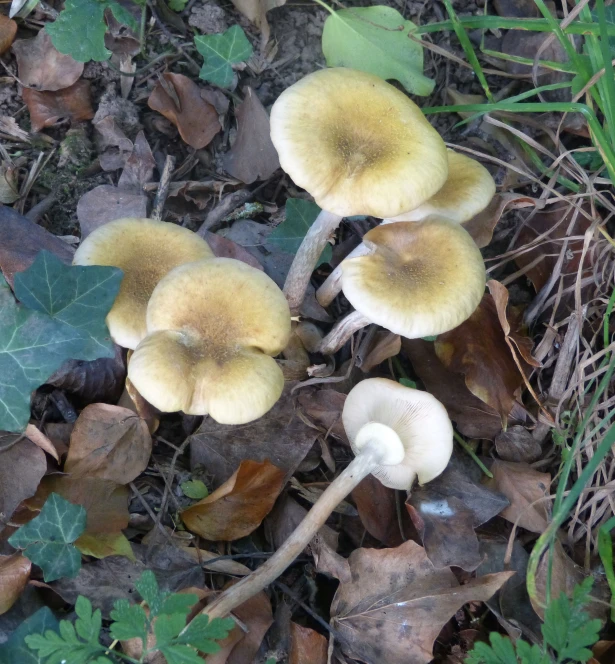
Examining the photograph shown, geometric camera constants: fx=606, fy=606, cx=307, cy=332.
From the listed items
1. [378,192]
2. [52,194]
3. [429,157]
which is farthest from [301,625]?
[52,194]

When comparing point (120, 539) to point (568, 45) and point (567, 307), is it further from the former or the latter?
point (568, 45)

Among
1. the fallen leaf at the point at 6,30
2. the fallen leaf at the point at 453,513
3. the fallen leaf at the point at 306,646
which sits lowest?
the fallen leaf at the point at 306,646

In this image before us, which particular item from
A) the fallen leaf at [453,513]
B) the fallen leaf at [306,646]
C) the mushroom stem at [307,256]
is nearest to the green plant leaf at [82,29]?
the mushroom stem at [307,256]

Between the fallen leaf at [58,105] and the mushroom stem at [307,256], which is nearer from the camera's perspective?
the mushroom stem at [307,256]

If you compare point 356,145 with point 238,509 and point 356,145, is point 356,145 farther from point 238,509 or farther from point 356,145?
point 238,509

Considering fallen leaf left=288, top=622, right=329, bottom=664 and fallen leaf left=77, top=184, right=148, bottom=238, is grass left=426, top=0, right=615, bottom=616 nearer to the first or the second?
fallen leaf left=288, top=622, right=329, bottom=664

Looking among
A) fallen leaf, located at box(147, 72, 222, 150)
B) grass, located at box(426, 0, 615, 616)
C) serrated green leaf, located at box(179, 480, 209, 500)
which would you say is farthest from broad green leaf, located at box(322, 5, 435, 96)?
serrated green leaf, located at box(179, 480, 209, 500)

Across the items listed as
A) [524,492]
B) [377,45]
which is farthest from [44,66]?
[524,492]

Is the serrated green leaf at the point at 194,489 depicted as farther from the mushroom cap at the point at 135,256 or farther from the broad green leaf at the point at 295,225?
the broad green leaf at the point at 295,225
